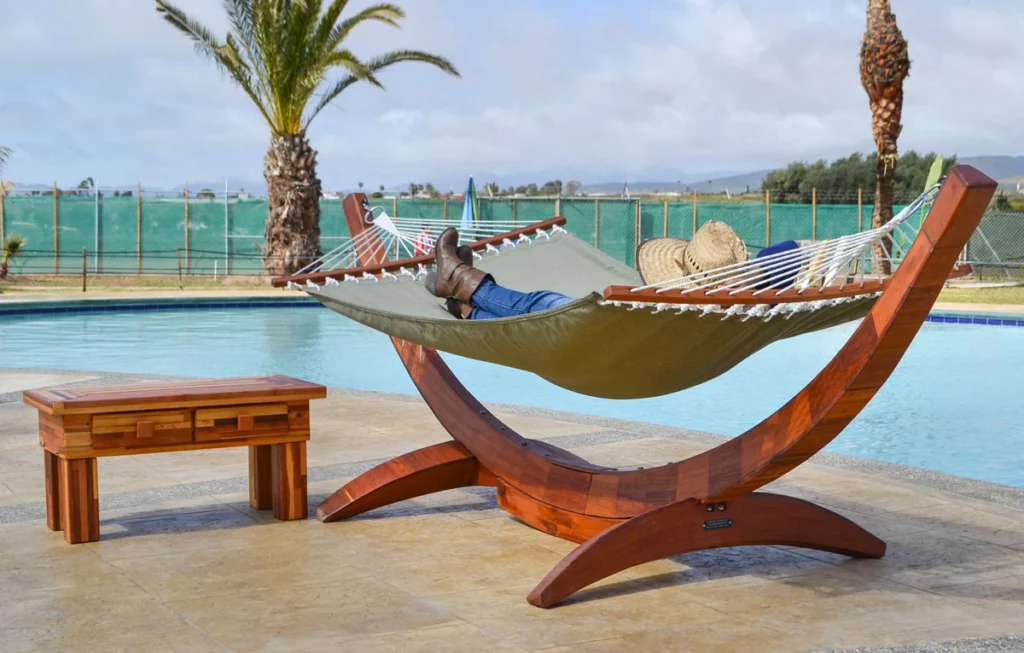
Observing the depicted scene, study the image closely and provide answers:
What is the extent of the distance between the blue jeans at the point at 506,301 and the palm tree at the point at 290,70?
1091cm

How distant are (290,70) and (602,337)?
12079 millimetres

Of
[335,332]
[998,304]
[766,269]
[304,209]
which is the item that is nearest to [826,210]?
[998,304]

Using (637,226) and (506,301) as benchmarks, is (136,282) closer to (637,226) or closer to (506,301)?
(637,226)

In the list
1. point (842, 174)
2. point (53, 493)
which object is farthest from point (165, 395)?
point (842, 174)

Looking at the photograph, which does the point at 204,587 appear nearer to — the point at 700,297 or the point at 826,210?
the point at 700,297

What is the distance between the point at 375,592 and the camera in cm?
274

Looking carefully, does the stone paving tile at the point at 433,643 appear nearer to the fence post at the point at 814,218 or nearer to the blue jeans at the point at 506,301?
the blue jeans at the point at 506,301

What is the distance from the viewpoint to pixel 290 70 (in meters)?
13.8

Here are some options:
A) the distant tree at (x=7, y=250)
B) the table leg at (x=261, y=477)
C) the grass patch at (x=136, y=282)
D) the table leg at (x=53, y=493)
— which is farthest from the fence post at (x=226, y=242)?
the table leg at (x=53, y=493)

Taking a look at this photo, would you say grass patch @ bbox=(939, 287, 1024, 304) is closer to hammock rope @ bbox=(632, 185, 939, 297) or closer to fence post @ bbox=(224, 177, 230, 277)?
fence post @ bbox=(224, 177, 230, 277)

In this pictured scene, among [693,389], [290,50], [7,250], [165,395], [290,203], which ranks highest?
[290,50]

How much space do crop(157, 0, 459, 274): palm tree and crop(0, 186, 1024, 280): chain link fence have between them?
1.08 meters

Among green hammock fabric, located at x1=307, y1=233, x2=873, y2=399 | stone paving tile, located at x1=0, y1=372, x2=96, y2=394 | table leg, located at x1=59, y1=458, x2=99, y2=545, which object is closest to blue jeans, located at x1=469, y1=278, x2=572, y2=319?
green hammock fabric, located at x1=307, y1=233, x2=873, y2=399

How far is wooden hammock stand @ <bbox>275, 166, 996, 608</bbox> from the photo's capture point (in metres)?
2.39
